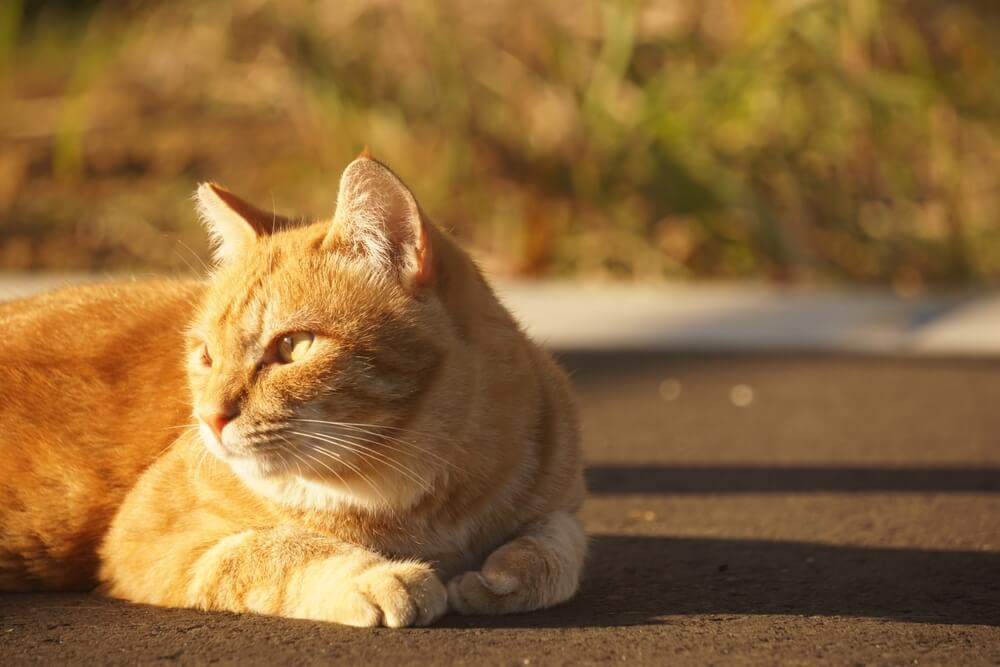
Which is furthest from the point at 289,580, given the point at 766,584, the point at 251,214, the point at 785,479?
the point at 785,479

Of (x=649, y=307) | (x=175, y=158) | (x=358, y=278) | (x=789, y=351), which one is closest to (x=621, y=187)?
(x=649, y=307)

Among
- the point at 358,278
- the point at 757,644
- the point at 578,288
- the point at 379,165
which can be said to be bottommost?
the point at 578,288

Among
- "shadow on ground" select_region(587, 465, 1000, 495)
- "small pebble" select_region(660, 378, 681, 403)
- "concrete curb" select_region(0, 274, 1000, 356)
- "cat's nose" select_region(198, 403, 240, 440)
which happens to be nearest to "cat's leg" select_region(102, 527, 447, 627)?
"cat's nose" select_region(198, 403, 240, 440)

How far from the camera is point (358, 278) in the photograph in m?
2.60

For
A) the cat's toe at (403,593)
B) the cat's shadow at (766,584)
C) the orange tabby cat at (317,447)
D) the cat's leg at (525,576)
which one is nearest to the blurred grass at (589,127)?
the cat's shadow at (766,584)

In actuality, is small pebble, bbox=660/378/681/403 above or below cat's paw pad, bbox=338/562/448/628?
below

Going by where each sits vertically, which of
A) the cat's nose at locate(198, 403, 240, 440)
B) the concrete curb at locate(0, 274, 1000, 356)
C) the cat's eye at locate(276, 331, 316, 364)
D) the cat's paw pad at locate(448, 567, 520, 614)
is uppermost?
the cat's eye at locate(276, 331, 316, 364)

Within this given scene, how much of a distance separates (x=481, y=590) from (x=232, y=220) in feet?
2.98

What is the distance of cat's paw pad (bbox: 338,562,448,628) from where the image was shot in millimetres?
2406

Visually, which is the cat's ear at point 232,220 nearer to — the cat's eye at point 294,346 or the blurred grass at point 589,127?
the cat's eye at point 294,346

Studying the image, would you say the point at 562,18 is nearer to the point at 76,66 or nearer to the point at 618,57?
the point at 618,57

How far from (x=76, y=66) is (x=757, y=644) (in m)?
6.84

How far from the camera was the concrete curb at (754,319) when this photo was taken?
19.6 ft

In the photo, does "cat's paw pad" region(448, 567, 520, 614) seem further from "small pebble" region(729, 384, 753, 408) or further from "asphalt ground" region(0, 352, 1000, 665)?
"small pebble" region(729, 384, 753, 408)
